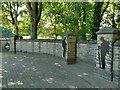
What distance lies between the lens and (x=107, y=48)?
804 cm

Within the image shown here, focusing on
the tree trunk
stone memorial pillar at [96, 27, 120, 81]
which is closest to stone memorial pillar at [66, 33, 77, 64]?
stone memorial pillar at [96, 27, 120, 81]

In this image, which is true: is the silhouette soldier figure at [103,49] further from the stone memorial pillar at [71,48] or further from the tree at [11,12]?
the tree at [11,12]

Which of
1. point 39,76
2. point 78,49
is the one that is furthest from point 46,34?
point 39,76

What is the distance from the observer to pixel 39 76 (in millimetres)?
8906

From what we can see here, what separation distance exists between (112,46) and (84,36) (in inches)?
443

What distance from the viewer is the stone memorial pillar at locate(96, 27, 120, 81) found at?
302 inches

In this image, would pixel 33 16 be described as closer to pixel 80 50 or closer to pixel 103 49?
pixel 80 50

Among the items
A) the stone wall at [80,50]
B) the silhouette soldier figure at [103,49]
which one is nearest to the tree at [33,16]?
the stone wall at [80,50]

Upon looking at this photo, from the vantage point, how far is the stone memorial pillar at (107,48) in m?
7.66

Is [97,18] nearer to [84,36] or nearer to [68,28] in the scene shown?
[84,36]

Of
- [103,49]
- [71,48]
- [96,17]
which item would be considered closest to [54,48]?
[96,17]

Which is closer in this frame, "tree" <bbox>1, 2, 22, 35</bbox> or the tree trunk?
the tree trunk

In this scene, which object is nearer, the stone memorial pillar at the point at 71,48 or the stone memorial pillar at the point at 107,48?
the stone memorial pillar at the point at 107,48

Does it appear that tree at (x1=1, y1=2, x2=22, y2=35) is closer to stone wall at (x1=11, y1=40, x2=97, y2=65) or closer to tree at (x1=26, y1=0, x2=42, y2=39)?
stone wall at (x1=11, y1=40, x2=97, y2=65)
